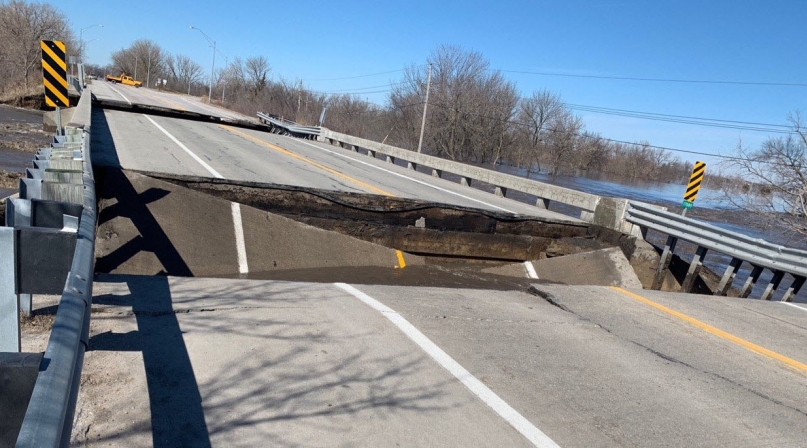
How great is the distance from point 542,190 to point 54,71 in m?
12.0

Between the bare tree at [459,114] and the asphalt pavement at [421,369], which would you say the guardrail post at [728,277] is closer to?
the asphalt pavement at [421,369]

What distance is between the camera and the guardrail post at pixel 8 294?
3148 millimetres

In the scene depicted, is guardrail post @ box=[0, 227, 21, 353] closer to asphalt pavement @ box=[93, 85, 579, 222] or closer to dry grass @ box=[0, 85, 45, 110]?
asphalt pavement @ box=[93, 85, 579, 222]

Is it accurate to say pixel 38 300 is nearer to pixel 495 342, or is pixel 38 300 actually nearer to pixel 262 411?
pixel 262 411

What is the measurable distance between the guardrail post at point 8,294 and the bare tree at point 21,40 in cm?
6185

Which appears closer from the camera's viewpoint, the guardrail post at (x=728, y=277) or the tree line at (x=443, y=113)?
the guardrail post at (x=728, y=277)

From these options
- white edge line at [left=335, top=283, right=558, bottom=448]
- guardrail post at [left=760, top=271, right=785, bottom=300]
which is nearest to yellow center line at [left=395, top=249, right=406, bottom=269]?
white edge line at [left=335, top=283, right=558, bottom=448]

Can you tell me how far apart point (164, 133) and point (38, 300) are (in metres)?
17.0

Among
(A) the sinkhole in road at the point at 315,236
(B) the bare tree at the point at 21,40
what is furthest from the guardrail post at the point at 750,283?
(B) the bare tree at the point at 21,40

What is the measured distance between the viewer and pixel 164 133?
808 inches

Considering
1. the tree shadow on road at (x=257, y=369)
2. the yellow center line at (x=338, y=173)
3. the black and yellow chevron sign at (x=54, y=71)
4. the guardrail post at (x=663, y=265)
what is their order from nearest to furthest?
the tree shadow on road at (x=257, y=369), the yellow center line at (x=338, y=173), the guardrail post at (x=663, y=265), the black and yellow chevron sign at (x=54, y=71)

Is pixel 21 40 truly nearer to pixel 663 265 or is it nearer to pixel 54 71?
pixel 54 71

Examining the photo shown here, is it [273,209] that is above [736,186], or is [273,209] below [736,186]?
below

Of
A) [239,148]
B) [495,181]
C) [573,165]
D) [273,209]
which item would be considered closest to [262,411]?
[273,209]
